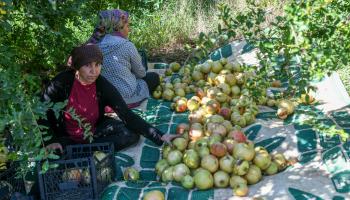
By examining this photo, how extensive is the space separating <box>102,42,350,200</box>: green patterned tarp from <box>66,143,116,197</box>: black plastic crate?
0.07 metres

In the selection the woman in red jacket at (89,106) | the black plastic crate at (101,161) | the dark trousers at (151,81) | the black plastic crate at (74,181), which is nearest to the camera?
the black plastic crate at (74,181)

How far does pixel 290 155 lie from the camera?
386 centimetres

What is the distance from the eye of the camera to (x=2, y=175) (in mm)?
3400

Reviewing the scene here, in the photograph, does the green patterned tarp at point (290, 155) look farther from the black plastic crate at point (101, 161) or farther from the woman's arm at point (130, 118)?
the woman's arm at point (130, 118)

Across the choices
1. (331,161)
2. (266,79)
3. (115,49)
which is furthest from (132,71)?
(331,161)

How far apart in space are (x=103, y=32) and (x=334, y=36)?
107 inches

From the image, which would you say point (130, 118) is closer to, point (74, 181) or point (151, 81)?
point (74, 181)

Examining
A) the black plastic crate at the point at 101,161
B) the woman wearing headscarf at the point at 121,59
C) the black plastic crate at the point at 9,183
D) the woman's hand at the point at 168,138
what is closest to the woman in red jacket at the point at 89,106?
the woman's hand at the point at 168,138

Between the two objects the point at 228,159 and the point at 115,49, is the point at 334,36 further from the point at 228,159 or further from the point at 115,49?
the point at 115,49

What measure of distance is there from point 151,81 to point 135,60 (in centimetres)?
50

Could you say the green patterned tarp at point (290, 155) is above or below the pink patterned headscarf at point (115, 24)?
below

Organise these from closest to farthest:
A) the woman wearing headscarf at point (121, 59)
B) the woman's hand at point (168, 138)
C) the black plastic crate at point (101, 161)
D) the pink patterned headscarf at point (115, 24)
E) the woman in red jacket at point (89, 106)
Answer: the black plastic crate at point (101, 161)
the woman in red jacket at point (89, 106)
the woman's hand at point (168, 138)
the woman wearing headscarf at point (121, 59)
the pink patterned headscarf at point (115, 24)

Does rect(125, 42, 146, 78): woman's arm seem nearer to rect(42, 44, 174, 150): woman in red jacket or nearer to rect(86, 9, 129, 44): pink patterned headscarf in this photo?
rect(86, 9, 129, 44): pink patterned headscarf

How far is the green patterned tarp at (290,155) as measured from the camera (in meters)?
3.39
